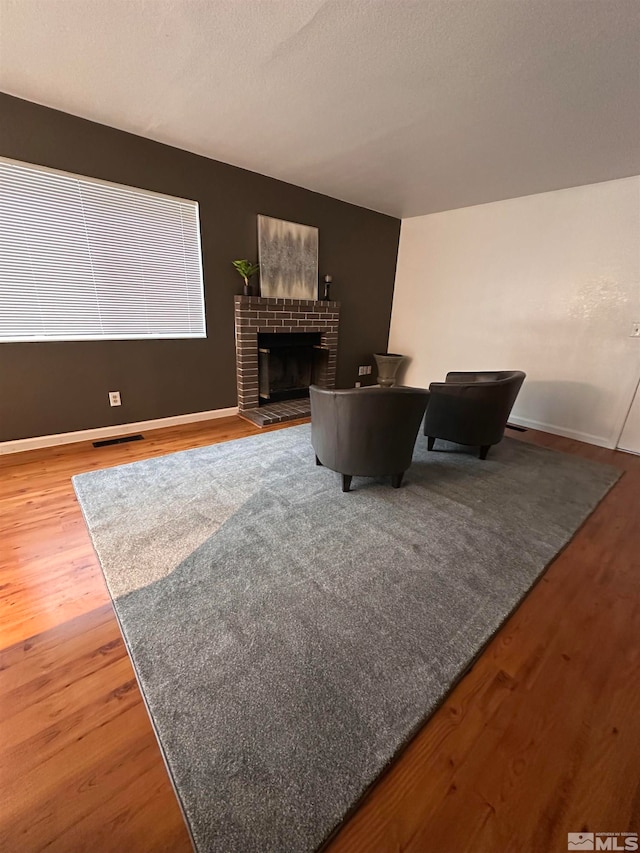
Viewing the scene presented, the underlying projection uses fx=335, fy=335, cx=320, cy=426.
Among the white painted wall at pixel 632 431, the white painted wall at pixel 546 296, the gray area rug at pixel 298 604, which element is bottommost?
the gray area rug at pixel 298 604

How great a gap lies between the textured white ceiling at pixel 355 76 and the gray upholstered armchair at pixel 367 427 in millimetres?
1713

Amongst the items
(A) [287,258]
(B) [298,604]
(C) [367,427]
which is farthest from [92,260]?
(B) [298,604]

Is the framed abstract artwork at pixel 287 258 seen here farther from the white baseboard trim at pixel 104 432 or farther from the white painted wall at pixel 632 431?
the white painted wall at pixel 632 431

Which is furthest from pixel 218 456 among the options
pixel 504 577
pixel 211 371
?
pixel 504 577

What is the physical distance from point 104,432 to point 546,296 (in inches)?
183

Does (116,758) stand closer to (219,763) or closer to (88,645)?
(219,763)

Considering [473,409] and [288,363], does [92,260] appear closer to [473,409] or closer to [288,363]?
[288,363]

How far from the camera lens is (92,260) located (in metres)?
2.75

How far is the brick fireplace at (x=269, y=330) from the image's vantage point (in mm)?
3588

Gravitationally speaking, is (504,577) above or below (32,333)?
below

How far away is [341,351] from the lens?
4.70m

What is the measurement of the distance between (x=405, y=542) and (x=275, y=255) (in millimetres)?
3240

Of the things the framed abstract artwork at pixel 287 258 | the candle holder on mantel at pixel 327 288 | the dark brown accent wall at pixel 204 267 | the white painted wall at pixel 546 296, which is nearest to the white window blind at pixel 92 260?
the dark brown accent wall at pixel 204 267

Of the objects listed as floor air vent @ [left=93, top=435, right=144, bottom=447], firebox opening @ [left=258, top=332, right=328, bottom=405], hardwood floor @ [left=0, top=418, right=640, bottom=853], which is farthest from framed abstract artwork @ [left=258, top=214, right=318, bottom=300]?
hardwood floor @ [left=0, top=418, right=640, bottom=853]
